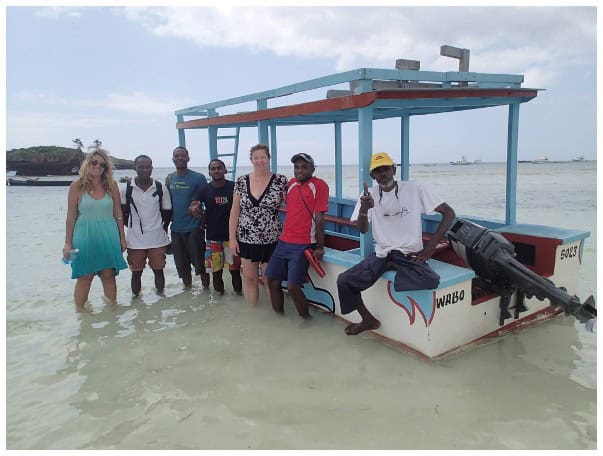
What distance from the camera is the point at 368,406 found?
2.96m

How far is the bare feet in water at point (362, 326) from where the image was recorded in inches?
152

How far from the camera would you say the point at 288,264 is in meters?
4.18

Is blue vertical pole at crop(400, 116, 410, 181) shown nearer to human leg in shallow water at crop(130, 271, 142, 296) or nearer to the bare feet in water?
the bare feet in water

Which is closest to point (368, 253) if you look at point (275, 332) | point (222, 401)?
point (275, 332)

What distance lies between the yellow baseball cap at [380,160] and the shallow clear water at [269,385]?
61.2 inches

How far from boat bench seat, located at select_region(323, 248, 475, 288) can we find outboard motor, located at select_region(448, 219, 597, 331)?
201 millimetres

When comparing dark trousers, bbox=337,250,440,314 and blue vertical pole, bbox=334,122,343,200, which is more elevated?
blue vertical pole, bbox=334,122,343,200

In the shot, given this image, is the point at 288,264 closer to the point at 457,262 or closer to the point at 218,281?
the point at 218,281

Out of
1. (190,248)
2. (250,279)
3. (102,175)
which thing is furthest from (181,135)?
(250,279)

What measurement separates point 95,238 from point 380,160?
297 cm

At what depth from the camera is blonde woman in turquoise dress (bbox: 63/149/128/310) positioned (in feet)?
14.3

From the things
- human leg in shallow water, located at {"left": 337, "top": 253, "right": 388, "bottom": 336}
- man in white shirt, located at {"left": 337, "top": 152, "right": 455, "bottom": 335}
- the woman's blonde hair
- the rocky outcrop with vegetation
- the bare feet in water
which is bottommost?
the bare feet in water

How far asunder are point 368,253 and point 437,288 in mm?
843

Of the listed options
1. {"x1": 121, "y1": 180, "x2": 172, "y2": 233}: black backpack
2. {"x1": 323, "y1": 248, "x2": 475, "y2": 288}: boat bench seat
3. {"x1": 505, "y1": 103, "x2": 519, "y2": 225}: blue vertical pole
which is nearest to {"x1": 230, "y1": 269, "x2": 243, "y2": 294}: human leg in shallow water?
{"x1": 121, "y1": 180, "x2": 172, "y2": 233}: black backpack
